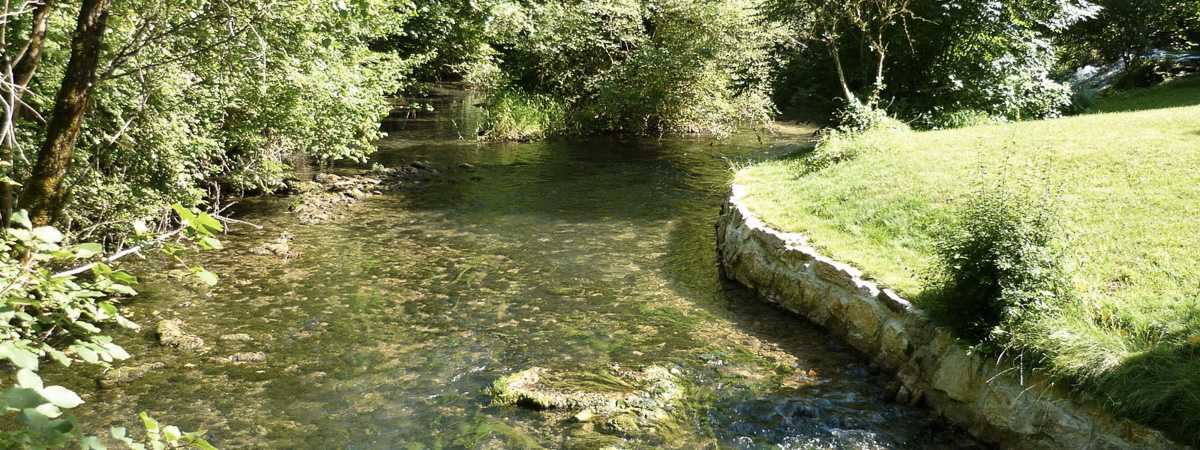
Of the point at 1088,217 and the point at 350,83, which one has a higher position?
the point at 350,83

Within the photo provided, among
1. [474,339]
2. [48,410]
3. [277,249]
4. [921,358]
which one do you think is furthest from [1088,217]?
[277,249]

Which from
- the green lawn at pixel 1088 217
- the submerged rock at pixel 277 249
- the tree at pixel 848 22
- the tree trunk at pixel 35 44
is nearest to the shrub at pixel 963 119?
the tree at pixel 848 22

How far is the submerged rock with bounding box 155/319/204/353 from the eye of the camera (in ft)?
28.5

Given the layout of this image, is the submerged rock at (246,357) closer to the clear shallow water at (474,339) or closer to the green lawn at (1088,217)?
the clear shallow water at (474,339)

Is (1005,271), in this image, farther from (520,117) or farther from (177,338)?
(520,117)

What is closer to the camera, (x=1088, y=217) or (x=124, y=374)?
(x=124, y=374)

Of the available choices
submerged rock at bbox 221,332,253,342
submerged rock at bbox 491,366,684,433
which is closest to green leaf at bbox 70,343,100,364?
submerged rock at bbox 491,366,684,433

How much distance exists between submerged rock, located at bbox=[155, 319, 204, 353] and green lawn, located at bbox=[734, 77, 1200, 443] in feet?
23.0

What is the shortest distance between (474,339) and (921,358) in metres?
4.56

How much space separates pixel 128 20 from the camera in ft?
22.7

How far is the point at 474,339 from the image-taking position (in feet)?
30.0

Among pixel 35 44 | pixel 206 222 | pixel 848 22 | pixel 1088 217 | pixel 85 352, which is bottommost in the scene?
pixel 1088 217

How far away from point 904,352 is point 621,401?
2717 millimetres

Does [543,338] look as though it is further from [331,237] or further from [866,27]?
[866,27]
